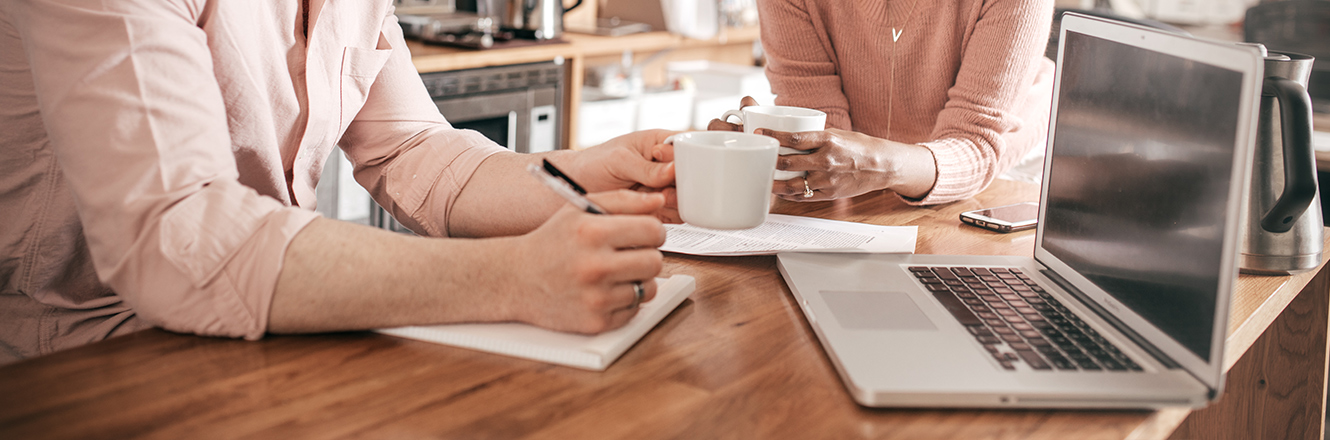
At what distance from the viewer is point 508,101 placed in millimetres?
2559

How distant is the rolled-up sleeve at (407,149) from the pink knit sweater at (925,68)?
0.63 metres

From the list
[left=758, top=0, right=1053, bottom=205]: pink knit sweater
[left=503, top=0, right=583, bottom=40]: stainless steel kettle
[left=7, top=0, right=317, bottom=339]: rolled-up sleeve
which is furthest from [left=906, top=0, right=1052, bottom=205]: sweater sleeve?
[left=503, top=0, right=583, bottom=40]: stainless steel kettle

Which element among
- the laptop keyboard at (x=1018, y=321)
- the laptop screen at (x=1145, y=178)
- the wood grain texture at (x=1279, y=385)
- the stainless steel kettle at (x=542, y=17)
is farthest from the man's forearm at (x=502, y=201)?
the stainless steel kettle at (x=542, y=17)

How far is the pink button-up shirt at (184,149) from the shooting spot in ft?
2.07

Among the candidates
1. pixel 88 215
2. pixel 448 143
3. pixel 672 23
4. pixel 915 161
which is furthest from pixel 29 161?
pixel 672 23

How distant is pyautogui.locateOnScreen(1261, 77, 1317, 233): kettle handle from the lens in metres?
0.83

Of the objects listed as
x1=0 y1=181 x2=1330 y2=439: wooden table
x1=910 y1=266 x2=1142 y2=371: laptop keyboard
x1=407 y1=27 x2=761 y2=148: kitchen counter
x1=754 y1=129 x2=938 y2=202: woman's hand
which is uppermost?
x1=407 y1=27 x2=761 y2=148: kitchen counter

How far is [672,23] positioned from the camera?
3336 millimetres

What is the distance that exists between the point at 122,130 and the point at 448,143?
42 cm

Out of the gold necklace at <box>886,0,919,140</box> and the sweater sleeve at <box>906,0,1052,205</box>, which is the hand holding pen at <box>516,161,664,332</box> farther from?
the gold necklace at <box>886,0,919,140</box>

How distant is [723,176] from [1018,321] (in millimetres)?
258

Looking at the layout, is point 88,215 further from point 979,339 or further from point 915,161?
point 915,161

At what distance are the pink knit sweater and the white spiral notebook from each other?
75 centimetres

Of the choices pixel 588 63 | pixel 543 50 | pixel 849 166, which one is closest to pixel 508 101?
pixel 543 50
